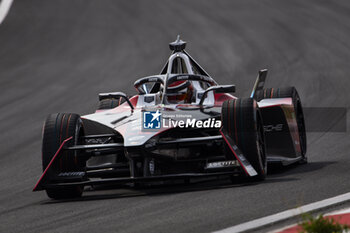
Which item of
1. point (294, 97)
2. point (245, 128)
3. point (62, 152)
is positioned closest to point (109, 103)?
point (294, 97)

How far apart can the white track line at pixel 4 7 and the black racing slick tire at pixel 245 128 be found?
20319 millimetres

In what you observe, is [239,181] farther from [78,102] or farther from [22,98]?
[22,98]

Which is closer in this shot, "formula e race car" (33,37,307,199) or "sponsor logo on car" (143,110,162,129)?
"formula e race car" (33,37,307,199)

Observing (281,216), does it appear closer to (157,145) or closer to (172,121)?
(157,145)

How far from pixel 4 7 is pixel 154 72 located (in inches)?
453

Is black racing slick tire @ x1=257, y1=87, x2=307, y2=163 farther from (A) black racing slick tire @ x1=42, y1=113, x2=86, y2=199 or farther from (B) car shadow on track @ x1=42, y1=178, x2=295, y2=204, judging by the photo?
(A) black racing slick tire @ x1=42, y1=113, x2=86, y2=199

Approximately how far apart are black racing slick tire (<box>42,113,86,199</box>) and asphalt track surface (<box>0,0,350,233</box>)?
240mm

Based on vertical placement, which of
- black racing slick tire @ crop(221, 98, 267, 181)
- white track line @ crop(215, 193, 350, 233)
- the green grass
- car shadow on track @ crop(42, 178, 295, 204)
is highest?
black racing slick tire @ crop(221, 98, 267, 181)

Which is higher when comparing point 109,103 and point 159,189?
point 109,103

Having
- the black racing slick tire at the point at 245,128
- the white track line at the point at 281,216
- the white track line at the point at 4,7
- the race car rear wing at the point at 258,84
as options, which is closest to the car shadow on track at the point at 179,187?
the black racing slick tire at the point at 245,128

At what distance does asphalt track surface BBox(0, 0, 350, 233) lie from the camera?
671cm

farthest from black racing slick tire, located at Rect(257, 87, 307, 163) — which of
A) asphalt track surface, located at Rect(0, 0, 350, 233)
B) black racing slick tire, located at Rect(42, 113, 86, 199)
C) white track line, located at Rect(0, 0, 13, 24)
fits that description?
white track line, located at Rect(0, 0, 13, 24)

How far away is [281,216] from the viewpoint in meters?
5.70

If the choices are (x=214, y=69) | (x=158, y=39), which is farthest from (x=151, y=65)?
(x=158, y=39)
